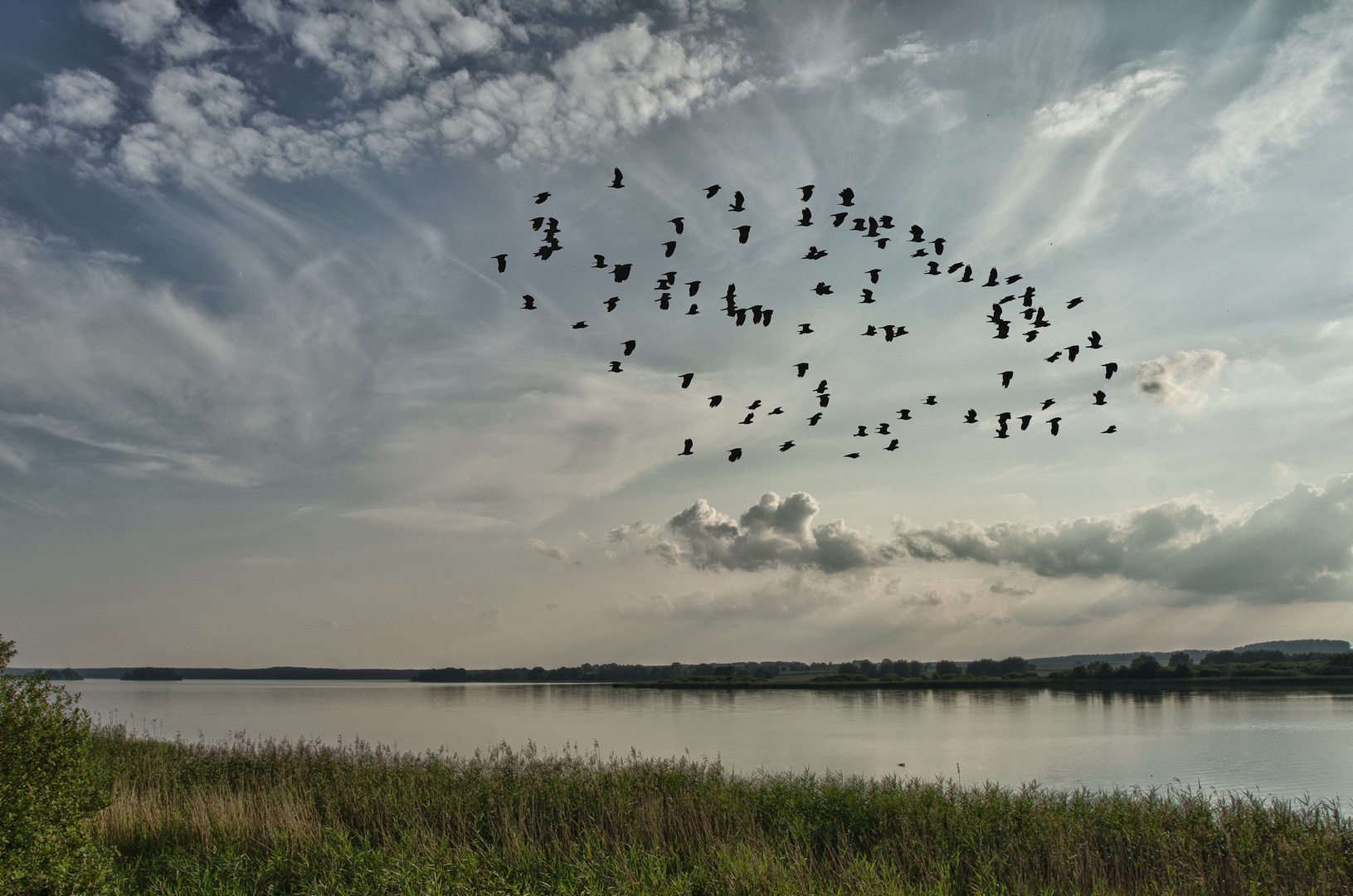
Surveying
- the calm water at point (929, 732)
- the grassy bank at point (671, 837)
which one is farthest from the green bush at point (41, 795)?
the calm water at point (929, 732)

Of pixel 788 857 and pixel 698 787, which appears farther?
pixel 698 787

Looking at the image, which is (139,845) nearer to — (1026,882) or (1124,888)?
(1026,882)

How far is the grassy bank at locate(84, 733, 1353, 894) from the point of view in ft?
40.0

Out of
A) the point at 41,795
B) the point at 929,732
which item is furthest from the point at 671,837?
the point at 929,732

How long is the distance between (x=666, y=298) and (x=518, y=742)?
37560 millimetres

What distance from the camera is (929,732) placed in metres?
54.2

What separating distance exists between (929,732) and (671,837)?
43357mm

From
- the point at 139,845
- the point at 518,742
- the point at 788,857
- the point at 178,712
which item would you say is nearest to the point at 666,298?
the point at 788,857

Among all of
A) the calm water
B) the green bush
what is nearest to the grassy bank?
the green bush

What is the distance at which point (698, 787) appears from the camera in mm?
19656

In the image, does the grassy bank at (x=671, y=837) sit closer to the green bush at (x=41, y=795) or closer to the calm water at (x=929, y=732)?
the green bush at (x=41, y=795)

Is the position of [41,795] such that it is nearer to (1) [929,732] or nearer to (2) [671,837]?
(2) [671,837]

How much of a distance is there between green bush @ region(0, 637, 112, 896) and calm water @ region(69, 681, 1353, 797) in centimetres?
1826

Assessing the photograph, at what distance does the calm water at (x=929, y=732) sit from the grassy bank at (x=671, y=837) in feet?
19.6
